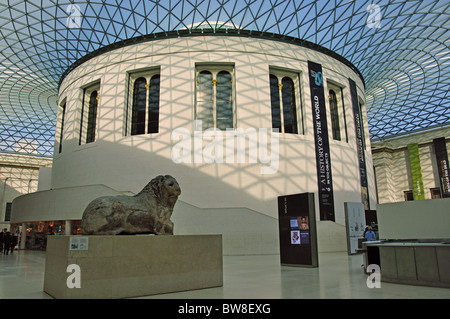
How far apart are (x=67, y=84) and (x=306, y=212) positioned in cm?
3191

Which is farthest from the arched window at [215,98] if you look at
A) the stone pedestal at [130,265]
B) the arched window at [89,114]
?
the stone pedestal at [130,265]

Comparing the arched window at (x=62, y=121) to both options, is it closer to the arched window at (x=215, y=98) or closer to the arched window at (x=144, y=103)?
the arched window at (x=144, y=103)

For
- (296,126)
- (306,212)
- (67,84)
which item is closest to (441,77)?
(296,126)

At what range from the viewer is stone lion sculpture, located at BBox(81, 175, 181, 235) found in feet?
27.7

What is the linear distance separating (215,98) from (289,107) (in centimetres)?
723

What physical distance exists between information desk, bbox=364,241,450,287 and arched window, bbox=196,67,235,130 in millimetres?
19531

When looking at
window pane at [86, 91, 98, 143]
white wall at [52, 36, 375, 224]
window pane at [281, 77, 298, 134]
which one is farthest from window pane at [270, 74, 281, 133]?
window pane at [86, 91, 98, 143]

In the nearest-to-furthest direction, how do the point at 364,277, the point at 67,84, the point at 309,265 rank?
the point at 364,277 → the point at 309,265 → the point at 67,84

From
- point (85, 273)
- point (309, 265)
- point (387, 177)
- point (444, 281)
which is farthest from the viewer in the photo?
point (387, 177)

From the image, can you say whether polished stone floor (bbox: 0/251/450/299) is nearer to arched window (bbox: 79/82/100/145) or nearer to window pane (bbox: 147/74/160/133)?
window pane (bbox: 147/74/160/133)

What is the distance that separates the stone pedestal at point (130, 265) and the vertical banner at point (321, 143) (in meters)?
20.4

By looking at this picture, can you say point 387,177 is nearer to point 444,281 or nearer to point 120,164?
point 120,164

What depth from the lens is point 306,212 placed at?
→ 571 inches

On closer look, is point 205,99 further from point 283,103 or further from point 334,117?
point 334,117
